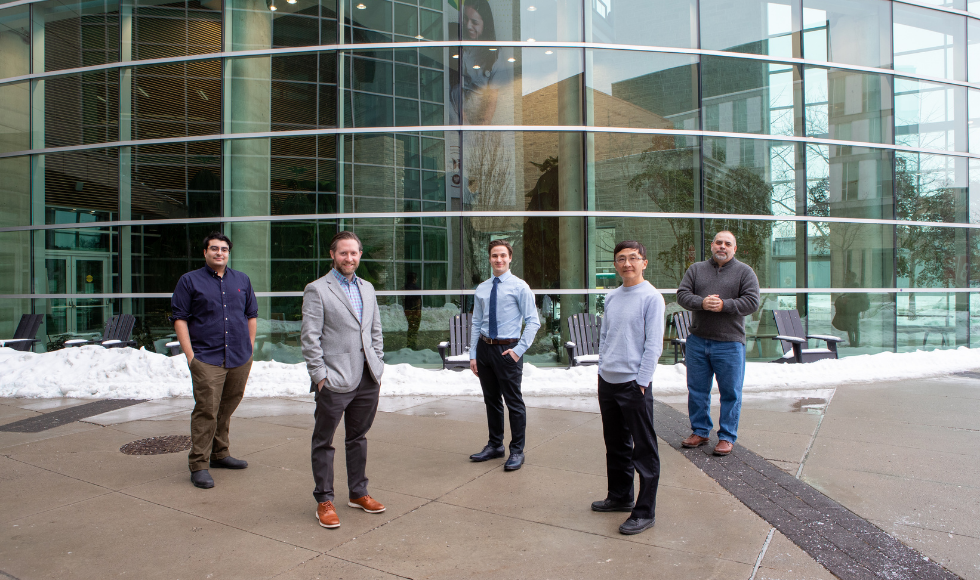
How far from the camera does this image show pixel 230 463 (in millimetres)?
5375

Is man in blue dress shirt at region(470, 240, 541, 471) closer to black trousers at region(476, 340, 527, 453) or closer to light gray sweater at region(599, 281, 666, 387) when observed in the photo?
black trousers at region(476, 340, 527, 453)

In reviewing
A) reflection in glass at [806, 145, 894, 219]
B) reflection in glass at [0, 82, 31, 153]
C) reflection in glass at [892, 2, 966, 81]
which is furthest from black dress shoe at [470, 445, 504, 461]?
reflection in glass at [0, 82, 31, 153]

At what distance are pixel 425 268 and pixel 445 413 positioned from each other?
4478 mm

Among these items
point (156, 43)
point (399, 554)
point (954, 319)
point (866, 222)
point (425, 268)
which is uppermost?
point (156, 43)

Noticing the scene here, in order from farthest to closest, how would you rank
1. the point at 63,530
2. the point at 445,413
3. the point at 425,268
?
the point at 425,268 < the point at 445,413 < the point at 63,530

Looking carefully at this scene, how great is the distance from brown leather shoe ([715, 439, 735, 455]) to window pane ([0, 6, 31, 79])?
16074 mm

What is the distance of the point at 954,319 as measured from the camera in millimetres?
13422

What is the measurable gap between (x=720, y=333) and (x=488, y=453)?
2393mm

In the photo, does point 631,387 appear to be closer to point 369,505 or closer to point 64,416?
point 369,505

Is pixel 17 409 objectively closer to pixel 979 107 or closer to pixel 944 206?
pixel 944 206

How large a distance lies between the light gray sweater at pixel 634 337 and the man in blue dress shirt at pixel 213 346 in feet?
10.2

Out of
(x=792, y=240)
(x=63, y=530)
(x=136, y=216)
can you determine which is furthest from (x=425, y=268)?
(x=63, y=530)

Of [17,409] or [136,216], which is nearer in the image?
[17,409]

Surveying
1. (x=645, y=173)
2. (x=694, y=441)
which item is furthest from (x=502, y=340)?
(x=645, y=173)
